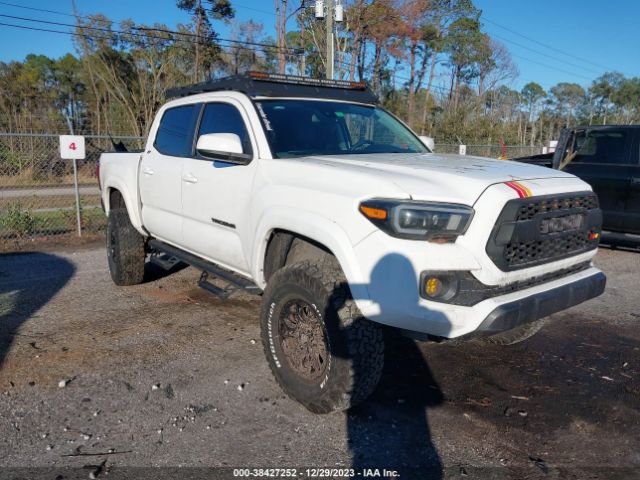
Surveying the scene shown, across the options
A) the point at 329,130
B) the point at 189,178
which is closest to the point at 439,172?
the point at 329,130

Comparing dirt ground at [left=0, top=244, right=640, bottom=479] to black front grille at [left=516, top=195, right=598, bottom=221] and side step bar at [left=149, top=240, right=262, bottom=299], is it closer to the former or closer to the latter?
side step bar at [left=149, top=240, right=262, bottom=299]

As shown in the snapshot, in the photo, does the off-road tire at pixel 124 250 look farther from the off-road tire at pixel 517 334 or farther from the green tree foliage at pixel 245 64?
the green tree foliage at pixel 245 64

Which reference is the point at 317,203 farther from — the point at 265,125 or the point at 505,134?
the point at 505,134

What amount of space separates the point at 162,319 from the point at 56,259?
11.8 feet

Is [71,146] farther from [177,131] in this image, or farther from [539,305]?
[539,305]

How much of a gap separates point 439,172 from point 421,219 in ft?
1.69

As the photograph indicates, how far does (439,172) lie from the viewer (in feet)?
10.2

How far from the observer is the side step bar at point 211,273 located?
4113 millimetres

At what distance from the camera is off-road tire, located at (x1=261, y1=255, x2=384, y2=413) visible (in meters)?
2.98

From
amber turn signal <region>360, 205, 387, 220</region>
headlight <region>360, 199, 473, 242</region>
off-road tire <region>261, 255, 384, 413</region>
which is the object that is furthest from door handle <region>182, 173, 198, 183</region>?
headlight <region>360, 199, 473, 242</region>

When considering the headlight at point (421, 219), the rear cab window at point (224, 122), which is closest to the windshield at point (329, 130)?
the rear cab window at point (224, 122)

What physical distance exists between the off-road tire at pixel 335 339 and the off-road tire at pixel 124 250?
317 cm

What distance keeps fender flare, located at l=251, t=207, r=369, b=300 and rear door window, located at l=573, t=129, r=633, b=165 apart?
6.53m

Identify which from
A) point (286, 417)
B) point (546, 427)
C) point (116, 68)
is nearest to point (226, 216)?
point (286, 417)
